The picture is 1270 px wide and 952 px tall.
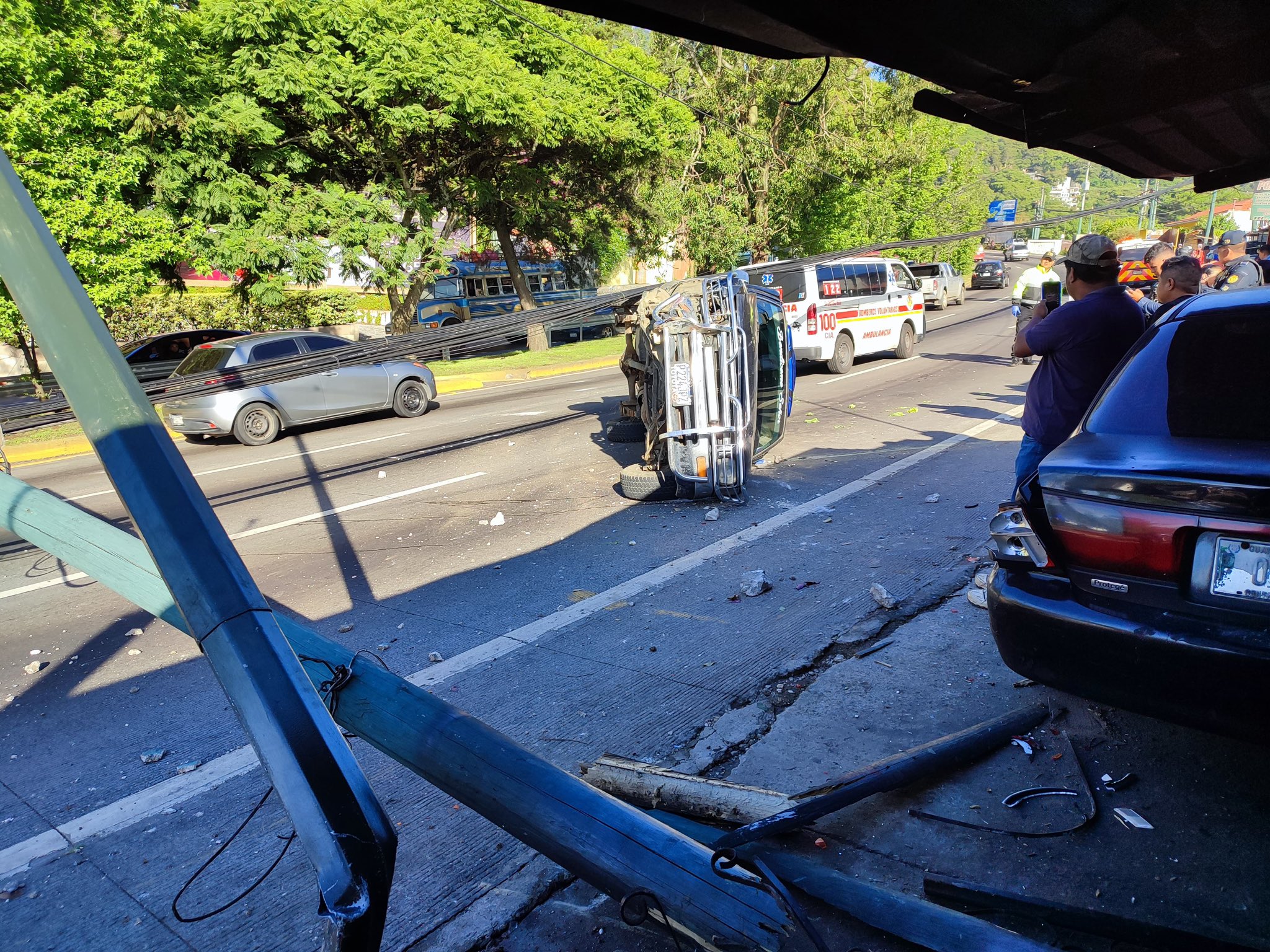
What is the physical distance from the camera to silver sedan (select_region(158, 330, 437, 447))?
12305mm

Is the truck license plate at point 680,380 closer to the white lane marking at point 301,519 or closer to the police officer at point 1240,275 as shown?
the white lane marking at point 301,519

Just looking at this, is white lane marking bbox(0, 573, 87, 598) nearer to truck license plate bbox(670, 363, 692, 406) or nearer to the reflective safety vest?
truck license plate bbox(670, 363, 692, 406)

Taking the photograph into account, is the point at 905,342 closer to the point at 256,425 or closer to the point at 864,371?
the point at 864,371

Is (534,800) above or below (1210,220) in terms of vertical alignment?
below

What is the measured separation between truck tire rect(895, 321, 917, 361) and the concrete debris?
13595mm

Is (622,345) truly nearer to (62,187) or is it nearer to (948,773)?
(62,187)

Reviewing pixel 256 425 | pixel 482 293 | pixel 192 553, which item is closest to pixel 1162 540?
pixel 192 553

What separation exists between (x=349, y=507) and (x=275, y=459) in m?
3.69

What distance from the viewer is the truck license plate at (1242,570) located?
2457 mm

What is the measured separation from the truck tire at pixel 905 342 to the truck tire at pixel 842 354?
6.52 ft

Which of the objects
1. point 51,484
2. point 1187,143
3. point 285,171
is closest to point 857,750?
point 1187,143

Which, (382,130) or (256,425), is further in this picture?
(382,130)

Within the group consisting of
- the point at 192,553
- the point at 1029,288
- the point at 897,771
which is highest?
the point at 192,553

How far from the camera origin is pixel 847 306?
51.6 feet
